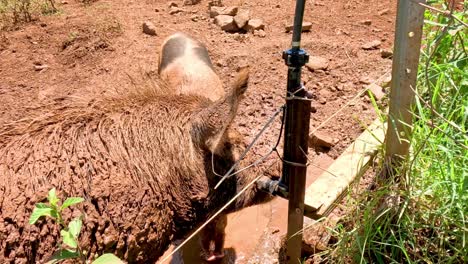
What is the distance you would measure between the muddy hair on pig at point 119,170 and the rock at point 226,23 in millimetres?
3146

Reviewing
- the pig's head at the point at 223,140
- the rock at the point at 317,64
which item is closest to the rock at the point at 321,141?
the rock at the point at 317,64

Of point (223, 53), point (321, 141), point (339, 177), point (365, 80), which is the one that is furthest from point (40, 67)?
point (339, 177)

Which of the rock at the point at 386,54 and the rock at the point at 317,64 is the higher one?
the rock at the point at 386,54

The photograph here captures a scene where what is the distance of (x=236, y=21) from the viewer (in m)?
6.34

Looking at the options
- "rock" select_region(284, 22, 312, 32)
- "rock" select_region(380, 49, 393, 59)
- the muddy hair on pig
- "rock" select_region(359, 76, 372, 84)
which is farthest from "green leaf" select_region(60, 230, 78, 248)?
"rock" select_region(284, 22, 312, 32)

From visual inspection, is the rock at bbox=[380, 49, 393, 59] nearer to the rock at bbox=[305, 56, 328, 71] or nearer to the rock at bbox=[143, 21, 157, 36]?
the rock at bbox=[305, 56, 328, 71]

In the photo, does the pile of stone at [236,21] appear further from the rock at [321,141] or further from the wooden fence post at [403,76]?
the wooden fence post at [403,76]

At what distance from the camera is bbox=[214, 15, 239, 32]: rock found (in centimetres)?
637

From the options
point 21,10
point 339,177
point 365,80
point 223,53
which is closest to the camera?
point 339,177

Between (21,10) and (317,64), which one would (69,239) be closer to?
(317,64)

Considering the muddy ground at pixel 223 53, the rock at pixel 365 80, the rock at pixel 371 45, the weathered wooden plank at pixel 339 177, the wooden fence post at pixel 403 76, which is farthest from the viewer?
the rock at pixel 371 45

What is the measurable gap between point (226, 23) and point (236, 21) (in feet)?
0.43

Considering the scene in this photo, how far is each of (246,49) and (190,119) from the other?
291 centimetres

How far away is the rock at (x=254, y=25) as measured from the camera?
6273mm
